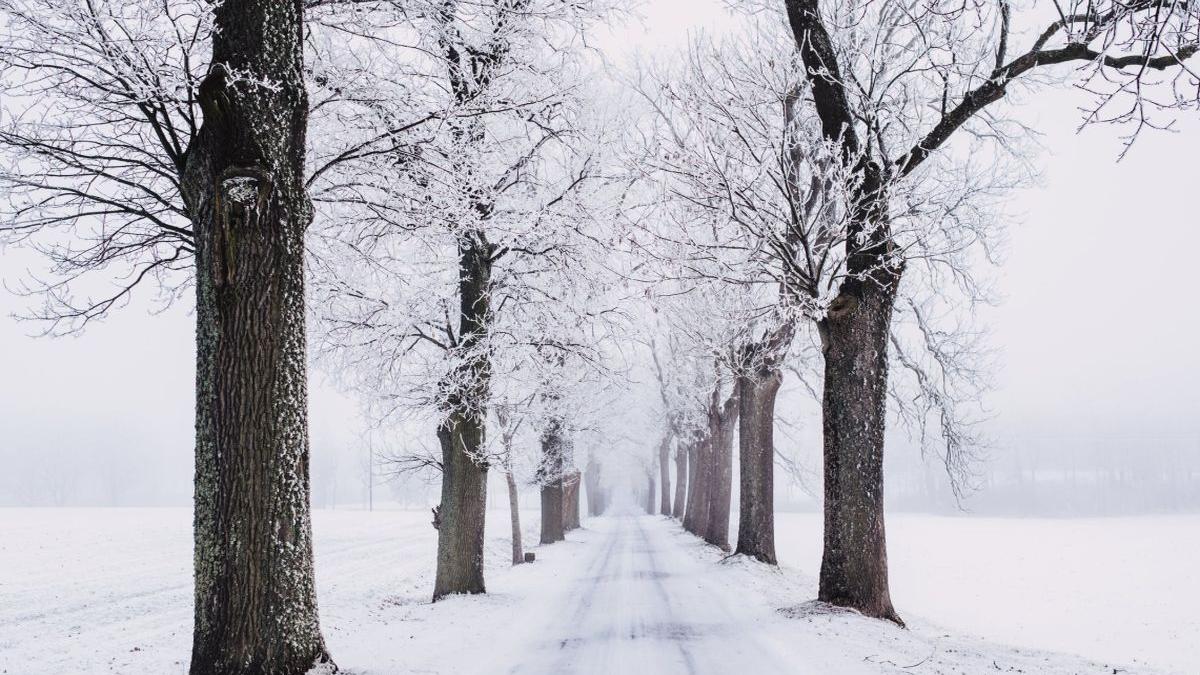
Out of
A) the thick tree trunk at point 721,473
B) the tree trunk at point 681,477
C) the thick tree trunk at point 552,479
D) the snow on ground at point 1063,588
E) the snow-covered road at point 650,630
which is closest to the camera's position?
the snow-covered road at point 650,630

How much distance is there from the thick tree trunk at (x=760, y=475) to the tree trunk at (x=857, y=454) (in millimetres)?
7003

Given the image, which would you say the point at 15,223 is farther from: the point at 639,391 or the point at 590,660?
the point at 639,391

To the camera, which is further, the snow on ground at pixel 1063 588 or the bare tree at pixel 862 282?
the snow on ground at pixel 1063 588

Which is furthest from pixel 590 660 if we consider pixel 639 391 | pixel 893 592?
pixel 639 391

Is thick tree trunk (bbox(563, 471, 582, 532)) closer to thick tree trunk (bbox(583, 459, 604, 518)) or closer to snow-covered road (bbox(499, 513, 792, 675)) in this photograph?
snow-covered road (bbox(499, 513, 792, 675))

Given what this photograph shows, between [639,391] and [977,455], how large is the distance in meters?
28.6

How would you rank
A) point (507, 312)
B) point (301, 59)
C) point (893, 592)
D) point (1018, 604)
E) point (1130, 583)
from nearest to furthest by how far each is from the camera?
point (301, 59), point (507, 312), point (1018, 604), point (893, 592), point (1130, 583)

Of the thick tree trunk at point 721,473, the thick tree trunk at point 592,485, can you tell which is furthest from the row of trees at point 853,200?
the thick tree trunk at point 592,485

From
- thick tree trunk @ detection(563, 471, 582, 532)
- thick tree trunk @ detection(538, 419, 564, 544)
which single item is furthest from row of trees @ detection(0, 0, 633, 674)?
thick tree trunk @ detection(563, 471, 582, 532)

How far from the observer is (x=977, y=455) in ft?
40.2

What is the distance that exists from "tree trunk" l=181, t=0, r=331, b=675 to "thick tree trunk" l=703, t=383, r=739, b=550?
56.7ft

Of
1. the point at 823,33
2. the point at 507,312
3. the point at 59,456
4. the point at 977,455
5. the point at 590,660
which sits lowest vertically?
the point at 59,456

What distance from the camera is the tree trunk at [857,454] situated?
350 inches

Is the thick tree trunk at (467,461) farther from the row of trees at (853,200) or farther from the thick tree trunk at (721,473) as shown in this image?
the thick tree trunk at (721,473)
